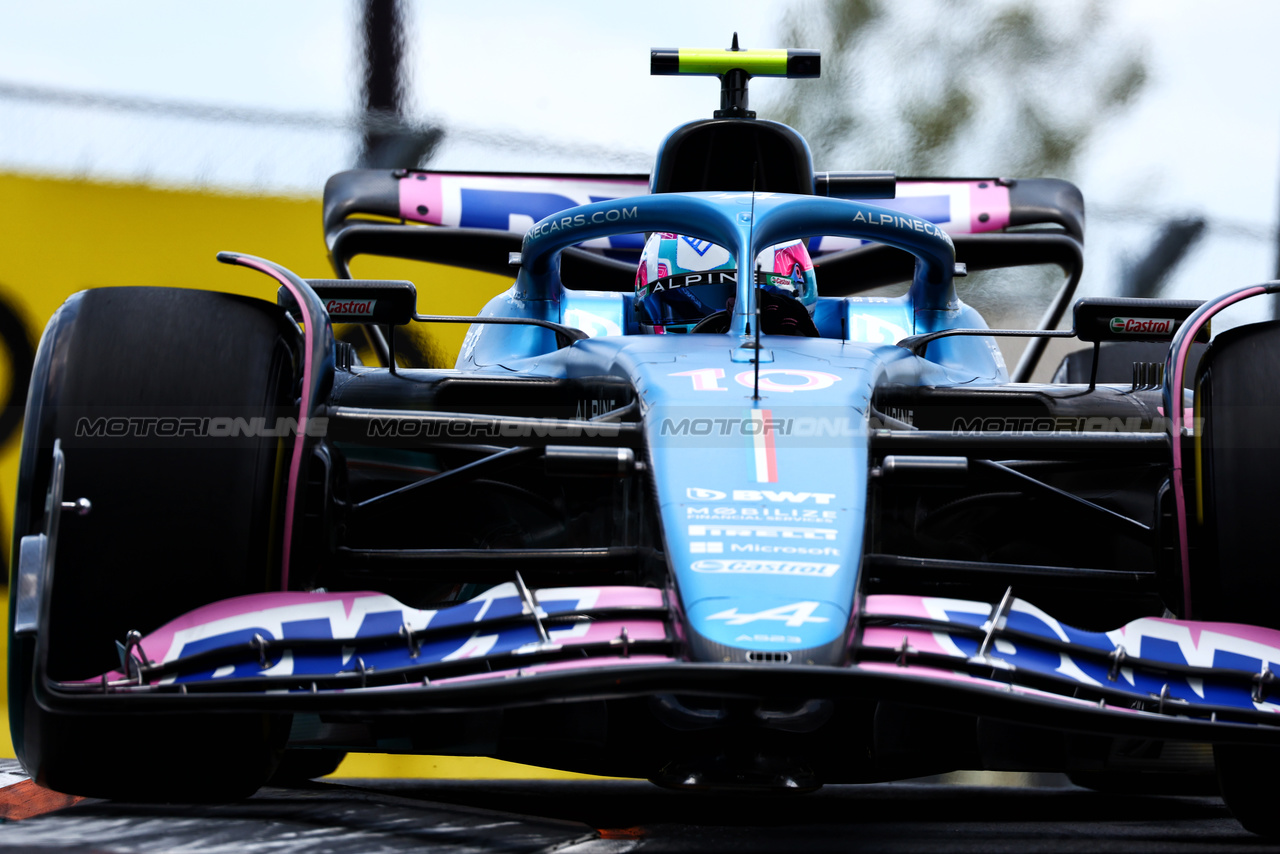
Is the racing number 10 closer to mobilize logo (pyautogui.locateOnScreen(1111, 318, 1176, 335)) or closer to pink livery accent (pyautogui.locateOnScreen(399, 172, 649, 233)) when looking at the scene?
mobilize logo (pyautogui.locateOnScreen(1111, 318, 1176, 335))

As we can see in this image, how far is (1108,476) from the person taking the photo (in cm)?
253

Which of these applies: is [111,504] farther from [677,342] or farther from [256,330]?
[677,342]

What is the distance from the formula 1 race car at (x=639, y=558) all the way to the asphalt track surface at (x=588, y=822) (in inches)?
4.4

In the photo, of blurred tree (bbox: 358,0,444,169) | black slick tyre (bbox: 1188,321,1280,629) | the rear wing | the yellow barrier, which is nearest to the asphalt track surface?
black slick tyre (bbox: 1188,321,1280,629)

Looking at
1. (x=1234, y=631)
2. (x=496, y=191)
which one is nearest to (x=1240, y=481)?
(x=1234, y=631)

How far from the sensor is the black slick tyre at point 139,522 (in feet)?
6.12

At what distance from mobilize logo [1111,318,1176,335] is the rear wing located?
2.02 m

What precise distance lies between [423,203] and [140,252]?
2262 millimetres

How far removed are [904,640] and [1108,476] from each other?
1.12 meters

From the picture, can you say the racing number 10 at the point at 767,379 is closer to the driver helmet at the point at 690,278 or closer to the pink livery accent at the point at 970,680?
the pink livery accent at the point at 970,680

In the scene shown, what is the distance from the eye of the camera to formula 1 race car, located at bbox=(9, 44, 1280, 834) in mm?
1637

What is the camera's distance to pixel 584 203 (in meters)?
4.49

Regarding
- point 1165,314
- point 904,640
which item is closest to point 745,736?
point 904,640

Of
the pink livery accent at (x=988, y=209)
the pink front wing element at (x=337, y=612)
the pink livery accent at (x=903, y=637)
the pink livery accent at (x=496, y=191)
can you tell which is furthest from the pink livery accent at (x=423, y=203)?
the pink livery accent at (x=903, y=637)
